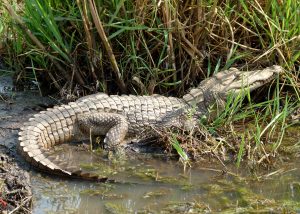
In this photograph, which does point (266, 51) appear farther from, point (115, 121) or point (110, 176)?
point (110, 176)

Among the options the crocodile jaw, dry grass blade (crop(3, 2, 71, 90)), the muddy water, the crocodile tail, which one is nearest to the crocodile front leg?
the crocodile tail

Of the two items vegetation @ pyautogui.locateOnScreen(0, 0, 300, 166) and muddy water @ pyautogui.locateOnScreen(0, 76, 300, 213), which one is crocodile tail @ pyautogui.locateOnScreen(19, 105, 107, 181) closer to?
muddy water @ pyautogui.locateOnScreen(0, 76, 300, 213)

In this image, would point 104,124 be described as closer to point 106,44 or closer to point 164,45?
point 106,44

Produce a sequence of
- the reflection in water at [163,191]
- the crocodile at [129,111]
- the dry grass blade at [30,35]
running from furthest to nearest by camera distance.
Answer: the dry grass blade at [30,35], the crocodile at [129,111], the reflection in water at [163,191]

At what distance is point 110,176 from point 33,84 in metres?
2.13

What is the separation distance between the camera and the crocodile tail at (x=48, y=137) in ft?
15.5

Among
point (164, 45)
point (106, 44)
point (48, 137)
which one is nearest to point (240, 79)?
point (164, 45)

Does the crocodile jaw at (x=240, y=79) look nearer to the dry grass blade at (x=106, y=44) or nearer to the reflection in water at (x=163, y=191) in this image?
the dry grass blade at (x=106, y=44)

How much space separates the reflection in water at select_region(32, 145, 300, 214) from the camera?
4.27 m

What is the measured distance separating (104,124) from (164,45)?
0.92m

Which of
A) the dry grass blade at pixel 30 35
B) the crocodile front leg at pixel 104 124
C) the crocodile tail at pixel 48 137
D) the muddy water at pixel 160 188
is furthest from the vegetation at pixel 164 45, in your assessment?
the muddy water at pixel 160 188

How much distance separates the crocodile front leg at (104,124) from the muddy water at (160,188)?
0.32 m

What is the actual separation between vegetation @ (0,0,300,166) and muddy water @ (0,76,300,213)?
0.67 meters

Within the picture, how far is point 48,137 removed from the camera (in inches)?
216
